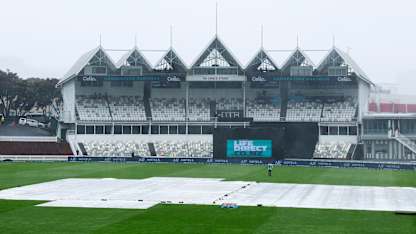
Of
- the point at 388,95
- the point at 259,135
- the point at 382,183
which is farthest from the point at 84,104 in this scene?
the point at 388,95

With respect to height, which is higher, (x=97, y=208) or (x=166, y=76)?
(x=166, y=76)

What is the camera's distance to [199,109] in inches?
4072

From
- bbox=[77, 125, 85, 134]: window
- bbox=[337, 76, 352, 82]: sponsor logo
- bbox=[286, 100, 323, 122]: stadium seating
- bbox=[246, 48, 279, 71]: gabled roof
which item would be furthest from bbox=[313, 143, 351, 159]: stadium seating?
bbox=[77, 125, 85, 134]: window

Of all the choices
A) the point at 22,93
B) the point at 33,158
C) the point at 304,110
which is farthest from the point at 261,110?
the point at 22,93

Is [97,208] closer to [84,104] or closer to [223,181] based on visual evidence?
[223,181]

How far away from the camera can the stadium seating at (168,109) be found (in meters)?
102

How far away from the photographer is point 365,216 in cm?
3497

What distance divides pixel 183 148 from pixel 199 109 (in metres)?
8.18

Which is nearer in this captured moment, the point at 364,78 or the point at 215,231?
the point at 215,231

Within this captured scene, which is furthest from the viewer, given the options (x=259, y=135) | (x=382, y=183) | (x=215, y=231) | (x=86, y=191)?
(x=259, y=135)

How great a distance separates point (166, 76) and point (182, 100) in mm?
6507

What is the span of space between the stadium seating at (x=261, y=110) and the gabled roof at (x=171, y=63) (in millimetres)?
11184

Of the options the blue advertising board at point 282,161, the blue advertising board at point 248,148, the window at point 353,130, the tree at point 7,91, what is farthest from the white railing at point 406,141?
the tree at point 7,91

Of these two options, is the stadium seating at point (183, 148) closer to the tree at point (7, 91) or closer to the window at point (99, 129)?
the window at point (99, 129)
